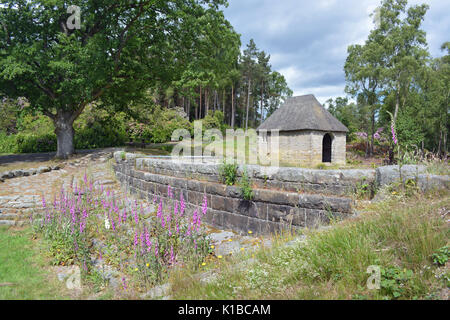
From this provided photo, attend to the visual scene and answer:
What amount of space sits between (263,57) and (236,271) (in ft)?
158

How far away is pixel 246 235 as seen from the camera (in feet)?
16.3

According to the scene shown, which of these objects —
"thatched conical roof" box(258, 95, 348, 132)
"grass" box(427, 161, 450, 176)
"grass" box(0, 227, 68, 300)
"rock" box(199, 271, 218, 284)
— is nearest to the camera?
"rock" box(199, 271, 218, 284)

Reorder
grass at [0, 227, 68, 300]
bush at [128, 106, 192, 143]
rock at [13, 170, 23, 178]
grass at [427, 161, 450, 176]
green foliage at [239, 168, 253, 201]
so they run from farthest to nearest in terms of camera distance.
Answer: bush at [128, 106, 192, 143] → rock at [13, 170, 23, 178] → green foliage at [239, 168, 253, 201] → grass at [427, 161, 450, 176] → grass at [0, 227, 68, 300]

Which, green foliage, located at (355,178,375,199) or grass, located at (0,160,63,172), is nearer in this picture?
green foliage, located at (355,178,375,199)

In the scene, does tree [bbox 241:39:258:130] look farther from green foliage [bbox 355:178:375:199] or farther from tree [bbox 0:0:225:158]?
green foliage [bbox 355:178:375:199]

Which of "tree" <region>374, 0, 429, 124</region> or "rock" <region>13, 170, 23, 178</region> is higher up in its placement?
"tree" <region>374, 0, 429, 124</region>

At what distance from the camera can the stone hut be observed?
18.6 metres

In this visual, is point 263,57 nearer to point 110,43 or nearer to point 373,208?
point 110,43

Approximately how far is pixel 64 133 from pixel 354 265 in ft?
50.1

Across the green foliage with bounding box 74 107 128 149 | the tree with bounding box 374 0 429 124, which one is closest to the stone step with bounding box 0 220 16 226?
the green foliage with bounding box 74 107 128 149

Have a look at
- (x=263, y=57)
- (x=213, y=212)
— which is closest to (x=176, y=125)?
(x=213, y=212)

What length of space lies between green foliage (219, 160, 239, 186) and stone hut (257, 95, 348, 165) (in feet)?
46.2

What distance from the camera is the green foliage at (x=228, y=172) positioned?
17.7ft

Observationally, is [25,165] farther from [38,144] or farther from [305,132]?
[305,132]
